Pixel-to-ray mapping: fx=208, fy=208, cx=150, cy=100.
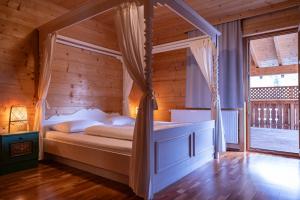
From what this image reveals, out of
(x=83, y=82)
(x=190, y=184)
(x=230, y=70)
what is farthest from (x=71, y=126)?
(x=230, y=70)

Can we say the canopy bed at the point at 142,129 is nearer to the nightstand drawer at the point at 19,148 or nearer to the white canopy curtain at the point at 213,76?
the white canopy curtain at the point at 213,76

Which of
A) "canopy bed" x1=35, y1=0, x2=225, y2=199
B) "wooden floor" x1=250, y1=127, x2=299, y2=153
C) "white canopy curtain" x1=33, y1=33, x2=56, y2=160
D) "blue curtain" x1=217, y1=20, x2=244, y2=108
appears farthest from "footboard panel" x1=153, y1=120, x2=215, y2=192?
"white canopy curtain" x1=33, y1=33, x2=56, y2=160

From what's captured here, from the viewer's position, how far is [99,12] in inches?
107

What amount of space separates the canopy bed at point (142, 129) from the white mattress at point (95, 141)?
0.04 ft

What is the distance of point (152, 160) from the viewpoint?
2.26 m

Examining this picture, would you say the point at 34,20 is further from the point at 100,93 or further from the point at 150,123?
the point at 150,123

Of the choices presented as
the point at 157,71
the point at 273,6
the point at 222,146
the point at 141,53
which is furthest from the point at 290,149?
the point at 141,53

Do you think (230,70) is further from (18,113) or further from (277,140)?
(18,113)

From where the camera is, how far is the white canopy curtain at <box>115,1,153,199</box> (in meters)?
2.18

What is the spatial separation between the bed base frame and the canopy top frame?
1570mm

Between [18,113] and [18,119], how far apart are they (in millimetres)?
98

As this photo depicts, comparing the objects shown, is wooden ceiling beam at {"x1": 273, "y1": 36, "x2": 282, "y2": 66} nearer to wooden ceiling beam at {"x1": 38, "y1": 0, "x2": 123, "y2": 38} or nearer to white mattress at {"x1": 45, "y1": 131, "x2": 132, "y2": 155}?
wooden ceiling beam at {"x1": 38, "y1": 0, "x2": 123, "y2": 38}

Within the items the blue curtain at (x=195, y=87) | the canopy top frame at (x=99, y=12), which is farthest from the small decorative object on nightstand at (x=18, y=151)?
the blue curtain at (x=195, y=87)

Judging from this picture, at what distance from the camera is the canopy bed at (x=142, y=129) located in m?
2.24
